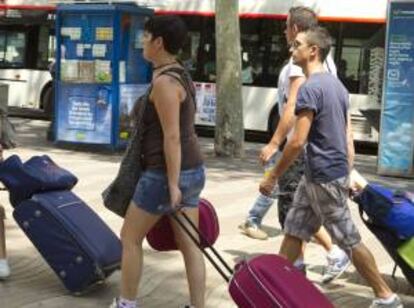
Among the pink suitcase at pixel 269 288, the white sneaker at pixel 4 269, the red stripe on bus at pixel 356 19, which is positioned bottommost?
the white sneaker at pixel 4 269

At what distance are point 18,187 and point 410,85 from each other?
8054 millimetres

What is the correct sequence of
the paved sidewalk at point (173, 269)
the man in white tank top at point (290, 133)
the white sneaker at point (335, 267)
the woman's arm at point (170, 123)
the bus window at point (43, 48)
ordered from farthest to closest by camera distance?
the bus window at point (43, 48) < the white sneaker at point (335, 267) < the man in white tank top at point (290, 133) < the paved sidewalk at point (173, 269) < the woman's arm at point (170, 123)

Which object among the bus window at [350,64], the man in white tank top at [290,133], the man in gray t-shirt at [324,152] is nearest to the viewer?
the man in gray t-shirt at [324,152]

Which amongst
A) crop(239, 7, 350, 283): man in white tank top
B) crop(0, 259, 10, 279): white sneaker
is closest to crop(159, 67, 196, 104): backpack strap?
crop(239, 7, 350, 283): man in white tank top

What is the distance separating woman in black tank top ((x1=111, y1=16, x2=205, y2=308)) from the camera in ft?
14.7

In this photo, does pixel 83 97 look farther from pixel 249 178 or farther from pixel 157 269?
pixel 157 269

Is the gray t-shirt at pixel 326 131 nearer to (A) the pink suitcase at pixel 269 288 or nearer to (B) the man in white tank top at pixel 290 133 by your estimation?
(B) the man in white tank top at pixel 290 133

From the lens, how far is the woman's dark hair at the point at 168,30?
457cm

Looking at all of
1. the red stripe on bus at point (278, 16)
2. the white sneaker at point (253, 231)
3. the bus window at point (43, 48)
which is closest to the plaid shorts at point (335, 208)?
the white sneaker at point (253, 231)

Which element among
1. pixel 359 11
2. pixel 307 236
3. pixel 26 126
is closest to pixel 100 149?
pixel 26 126

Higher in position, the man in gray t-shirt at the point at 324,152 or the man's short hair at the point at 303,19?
the man's short hair at the point at 303,19

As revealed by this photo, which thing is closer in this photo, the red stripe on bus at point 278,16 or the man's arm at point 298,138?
the man's arm at point 298,138

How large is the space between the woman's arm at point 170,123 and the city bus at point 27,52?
1453 cm

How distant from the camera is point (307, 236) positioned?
530cm
